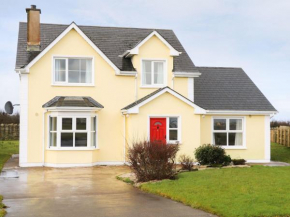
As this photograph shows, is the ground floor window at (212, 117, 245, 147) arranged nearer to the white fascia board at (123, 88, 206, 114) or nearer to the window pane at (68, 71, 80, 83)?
the white fascia board at (123, 88, 206, 114)

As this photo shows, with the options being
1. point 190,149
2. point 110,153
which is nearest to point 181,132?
point 190,149

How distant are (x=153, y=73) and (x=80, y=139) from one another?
5849 mm

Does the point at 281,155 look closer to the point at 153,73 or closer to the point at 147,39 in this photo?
the point at 153,73

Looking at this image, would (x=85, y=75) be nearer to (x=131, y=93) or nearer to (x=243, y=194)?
(x=131, y=93)

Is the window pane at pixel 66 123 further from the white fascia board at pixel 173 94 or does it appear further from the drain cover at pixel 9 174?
the drain cover at pixel 9 174

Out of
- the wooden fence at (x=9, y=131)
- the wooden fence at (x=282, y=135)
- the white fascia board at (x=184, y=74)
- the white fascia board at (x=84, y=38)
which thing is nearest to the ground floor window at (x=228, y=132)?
the white fascia board at (x=184, y=74)

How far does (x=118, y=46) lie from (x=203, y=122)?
685cm

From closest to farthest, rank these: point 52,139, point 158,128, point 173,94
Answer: point 52,139
point 173,94
point 158,128

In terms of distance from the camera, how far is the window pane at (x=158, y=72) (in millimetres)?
26625

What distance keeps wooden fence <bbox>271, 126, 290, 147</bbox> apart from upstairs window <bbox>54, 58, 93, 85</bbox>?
2155cm

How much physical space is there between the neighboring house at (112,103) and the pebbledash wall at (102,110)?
0.05 m

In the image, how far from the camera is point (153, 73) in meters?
26.6

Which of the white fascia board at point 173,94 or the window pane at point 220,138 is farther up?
the white fascia board at point 173,94

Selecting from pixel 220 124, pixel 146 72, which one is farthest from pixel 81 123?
pixel 220 124
